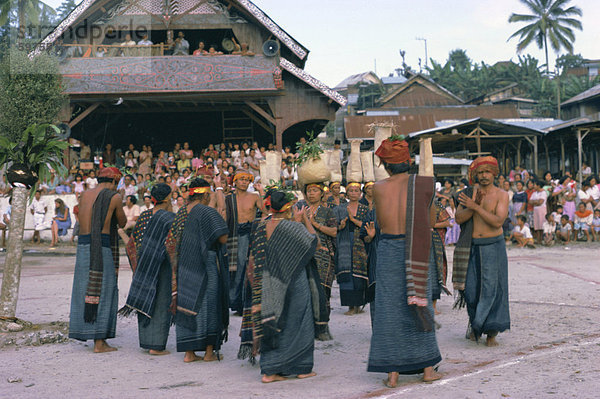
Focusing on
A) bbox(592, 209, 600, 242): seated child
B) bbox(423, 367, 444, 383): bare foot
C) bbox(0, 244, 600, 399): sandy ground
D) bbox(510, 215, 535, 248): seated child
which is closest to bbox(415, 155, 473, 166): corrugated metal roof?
bbox(592, 209, 600, 242): seated child

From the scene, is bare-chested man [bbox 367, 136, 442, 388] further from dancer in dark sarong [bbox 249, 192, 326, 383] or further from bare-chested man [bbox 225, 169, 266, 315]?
bare-chested man [bbox 225, 169, 266, 315]

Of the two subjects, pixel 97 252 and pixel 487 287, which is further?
pixel 97 252

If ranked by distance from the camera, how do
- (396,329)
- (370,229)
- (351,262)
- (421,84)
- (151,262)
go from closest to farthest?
(396,329), (151,262), (370,229), (351,262), (421,84)

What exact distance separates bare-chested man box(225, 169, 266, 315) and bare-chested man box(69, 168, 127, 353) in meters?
1.80

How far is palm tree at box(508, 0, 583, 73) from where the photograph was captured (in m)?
51.0

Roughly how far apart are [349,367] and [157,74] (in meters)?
16.7

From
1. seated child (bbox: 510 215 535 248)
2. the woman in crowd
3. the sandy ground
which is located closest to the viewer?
the sandy ground

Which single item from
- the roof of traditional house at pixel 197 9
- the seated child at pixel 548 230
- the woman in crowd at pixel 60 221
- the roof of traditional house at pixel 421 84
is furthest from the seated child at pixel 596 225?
the roof of traditional house at pixel 421 84

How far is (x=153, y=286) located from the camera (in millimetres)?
6039

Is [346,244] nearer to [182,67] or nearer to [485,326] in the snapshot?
[485,326]

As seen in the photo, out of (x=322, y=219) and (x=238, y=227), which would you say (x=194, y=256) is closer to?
(x=322, y=219)

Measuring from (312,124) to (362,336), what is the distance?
1854 cm

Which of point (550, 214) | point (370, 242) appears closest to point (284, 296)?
point (370, 242)

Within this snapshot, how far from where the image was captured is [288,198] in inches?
202
